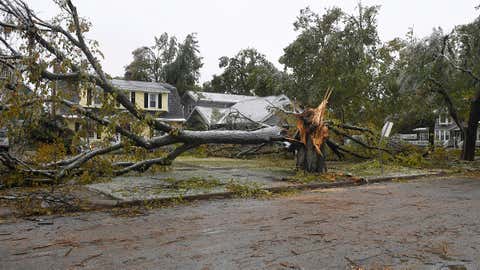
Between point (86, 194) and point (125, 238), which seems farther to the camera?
point (86, 194)

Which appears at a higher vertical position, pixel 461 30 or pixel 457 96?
pixel 461 30

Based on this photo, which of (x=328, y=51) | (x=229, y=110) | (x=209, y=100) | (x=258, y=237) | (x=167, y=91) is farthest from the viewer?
(x=209, y=100)

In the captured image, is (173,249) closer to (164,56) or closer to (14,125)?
(14,125)

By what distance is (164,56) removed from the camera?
186 feet

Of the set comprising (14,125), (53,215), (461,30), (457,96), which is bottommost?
(53,215)

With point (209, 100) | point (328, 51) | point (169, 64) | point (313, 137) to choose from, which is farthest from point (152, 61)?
point (313, 137)

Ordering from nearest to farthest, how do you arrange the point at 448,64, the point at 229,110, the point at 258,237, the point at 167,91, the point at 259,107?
the point at 258,237
the point at 448,64
the point at 229,110
the point at 259,107
the point at 167,91

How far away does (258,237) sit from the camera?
4.93 metres

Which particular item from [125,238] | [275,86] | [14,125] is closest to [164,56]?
[275,86]

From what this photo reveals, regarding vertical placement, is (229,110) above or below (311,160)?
above

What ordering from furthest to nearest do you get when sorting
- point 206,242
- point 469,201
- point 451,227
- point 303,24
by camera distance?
point 303,24 < point 469,201 < point 451,227 < point 206,242

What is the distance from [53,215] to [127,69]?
5392 centimetres

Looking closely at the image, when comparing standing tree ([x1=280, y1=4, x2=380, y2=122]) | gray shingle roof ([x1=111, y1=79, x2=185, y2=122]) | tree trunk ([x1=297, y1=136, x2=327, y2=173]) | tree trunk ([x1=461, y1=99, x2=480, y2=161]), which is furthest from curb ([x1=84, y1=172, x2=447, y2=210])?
gray shingle roof ([x1=111, y1=79, x2=185, y2=122])

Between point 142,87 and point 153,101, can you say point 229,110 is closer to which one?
point 153,101
